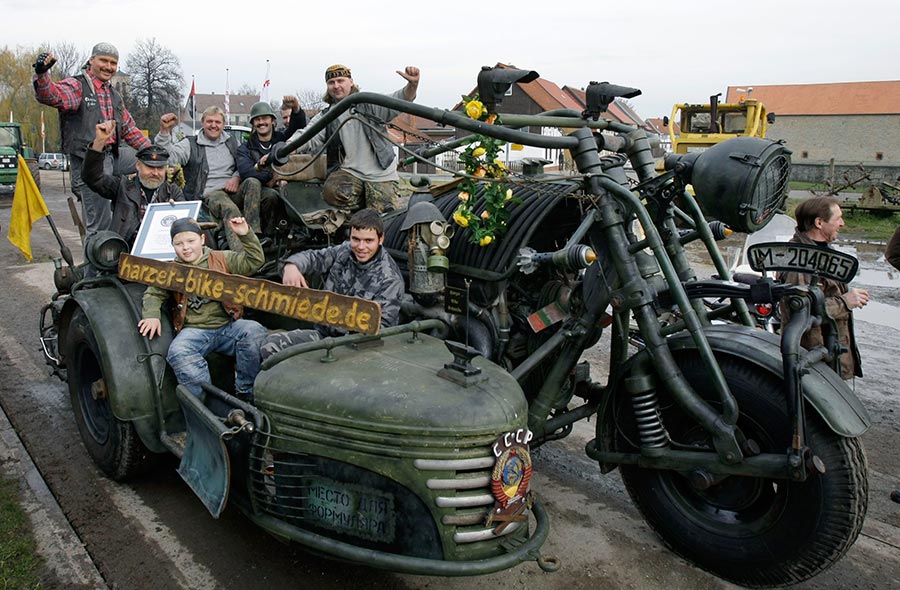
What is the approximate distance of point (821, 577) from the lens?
11.3 ft

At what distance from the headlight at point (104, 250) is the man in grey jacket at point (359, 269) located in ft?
A: 3.89

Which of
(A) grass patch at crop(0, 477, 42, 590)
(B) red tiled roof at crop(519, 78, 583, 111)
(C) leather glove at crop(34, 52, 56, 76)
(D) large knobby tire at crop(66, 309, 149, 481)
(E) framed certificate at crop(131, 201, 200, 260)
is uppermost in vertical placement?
(B) red tiled roof at crop(519, 78, 583, 111)

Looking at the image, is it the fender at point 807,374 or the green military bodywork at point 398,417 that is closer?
the green military bodywork at point 398,417

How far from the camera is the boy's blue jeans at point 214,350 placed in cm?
369

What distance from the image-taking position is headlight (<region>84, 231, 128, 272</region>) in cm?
422

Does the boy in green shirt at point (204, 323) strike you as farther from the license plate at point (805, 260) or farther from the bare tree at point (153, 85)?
the bare tree at point (153, 85)

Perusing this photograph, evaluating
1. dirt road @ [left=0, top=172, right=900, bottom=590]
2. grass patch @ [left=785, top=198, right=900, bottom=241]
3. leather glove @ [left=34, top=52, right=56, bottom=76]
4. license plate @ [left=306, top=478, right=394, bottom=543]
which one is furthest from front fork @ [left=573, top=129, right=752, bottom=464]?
grass patch @ [left=785, top=198, right=900, bottom=241]

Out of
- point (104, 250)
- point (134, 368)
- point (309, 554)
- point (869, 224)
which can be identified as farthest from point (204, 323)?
point (869, 224)

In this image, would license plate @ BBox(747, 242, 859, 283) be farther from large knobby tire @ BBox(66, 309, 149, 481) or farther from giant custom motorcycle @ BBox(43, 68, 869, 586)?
large knobby tire @ BBox(66, 309, 149, 481)

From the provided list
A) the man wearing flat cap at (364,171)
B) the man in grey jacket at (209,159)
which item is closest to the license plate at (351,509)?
the man wearing flat cap at (364,171)

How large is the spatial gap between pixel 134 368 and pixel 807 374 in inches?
132

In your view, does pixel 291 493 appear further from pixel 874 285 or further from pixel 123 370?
pixel 874 285

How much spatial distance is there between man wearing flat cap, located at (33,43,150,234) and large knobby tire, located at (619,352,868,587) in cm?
439

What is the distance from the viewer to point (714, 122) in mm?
19188
